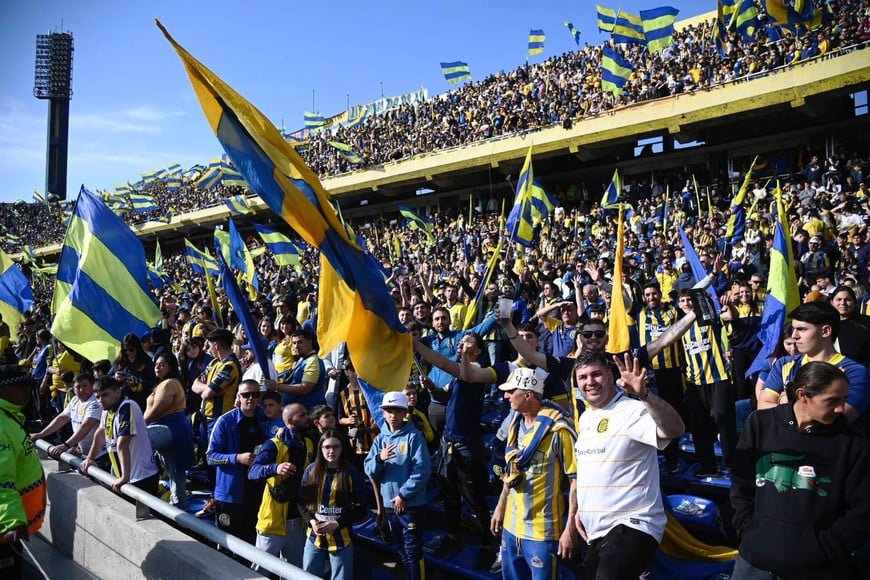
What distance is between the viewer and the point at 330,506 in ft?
13.1

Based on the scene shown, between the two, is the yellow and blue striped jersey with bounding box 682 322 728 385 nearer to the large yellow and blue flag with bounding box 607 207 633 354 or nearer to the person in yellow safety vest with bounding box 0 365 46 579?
the large yellow and blue flag with bounding box 607 207 633 354

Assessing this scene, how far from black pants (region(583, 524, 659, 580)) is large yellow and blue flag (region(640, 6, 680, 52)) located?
15741 mm

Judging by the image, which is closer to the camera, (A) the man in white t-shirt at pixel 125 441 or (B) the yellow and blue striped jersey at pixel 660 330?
(A) the man in white t-shirt at pixel 125 441

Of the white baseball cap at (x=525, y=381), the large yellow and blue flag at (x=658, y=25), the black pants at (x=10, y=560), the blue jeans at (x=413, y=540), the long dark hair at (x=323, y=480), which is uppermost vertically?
the large yellow and blue flag at (x=658, y=25)

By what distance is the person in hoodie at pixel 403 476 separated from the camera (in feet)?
14.1

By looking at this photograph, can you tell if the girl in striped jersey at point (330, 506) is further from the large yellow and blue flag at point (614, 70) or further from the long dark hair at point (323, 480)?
the large yellow and blue flag at point (614, 70)

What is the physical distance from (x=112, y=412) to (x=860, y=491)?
16.6 ft

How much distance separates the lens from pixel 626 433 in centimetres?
288

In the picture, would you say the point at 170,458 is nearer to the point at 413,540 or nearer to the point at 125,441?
the point at 125,441

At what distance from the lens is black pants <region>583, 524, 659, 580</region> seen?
2750 millimetres

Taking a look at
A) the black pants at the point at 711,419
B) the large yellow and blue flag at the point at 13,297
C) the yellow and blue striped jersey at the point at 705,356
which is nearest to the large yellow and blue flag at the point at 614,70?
the yellow and blue striped jersey at the point at 705,356

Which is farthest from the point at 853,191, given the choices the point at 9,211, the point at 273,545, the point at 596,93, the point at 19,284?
the point at 9,211

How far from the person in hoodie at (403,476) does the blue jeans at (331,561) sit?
1.51 ft

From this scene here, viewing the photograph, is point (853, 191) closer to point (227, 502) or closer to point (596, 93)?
point (596, 93)
